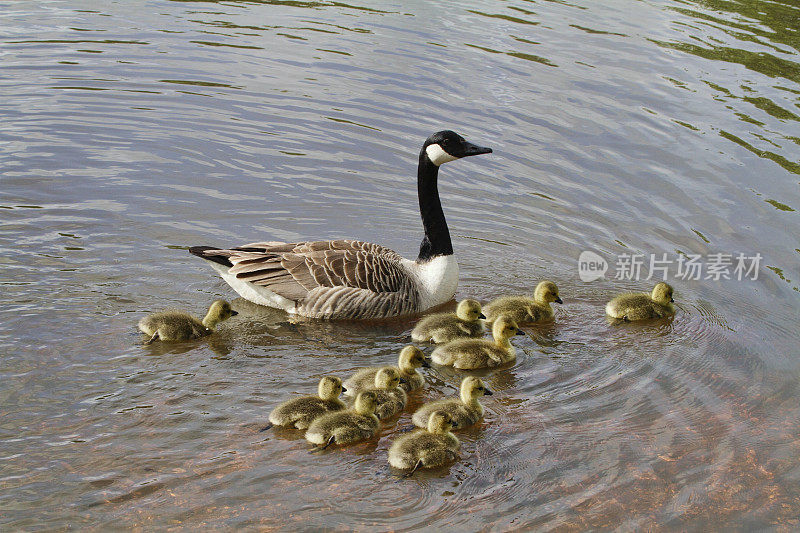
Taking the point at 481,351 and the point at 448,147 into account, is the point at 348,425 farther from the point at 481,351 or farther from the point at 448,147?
the point at 448,147

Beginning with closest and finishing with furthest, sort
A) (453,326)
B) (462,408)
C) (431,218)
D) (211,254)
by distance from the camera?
(462,408) < (453,326) < (211,254) < (431,218)

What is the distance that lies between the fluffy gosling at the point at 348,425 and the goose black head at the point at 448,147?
364cm

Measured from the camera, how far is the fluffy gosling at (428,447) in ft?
19.8

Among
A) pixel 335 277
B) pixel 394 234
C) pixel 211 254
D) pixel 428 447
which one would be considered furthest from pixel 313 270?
pixel 428 447

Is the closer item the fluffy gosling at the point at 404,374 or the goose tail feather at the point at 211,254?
the fluffy gosling at the point at 404,374

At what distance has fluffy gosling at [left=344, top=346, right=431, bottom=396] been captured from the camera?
710 cm

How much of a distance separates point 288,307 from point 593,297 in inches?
126

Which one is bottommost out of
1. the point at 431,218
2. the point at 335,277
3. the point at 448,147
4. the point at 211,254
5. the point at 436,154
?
the point at 335,277

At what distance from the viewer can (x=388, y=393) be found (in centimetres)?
687

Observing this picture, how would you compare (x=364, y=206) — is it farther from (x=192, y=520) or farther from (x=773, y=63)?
(x=773, y=63)

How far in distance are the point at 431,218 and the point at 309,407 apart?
11.3 ft


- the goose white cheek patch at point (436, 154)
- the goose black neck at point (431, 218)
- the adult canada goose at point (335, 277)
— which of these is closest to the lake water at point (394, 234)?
the adult canada goose at point (335, 277)

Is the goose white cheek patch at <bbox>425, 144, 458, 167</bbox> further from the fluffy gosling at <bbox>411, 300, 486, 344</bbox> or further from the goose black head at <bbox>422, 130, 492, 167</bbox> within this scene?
the fluffy gosling at <bbox>411, 300, 486, 344</bbox>

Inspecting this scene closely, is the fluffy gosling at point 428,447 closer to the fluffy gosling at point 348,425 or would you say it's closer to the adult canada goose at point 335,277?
the fluffy gosling at point 348,425
